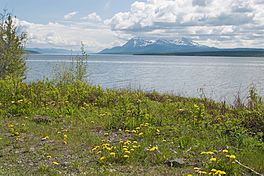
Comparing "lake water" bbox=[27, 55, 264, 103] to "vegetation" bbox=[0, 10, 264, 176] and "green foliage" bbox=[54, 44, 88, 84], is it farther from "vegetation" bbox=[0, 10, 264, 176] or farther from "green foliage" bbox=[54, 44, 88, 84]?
"vegetation" bbox=[0, 10, 264, 176]

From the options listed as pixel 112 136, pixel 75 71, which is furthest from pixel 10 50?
pixel 112 136

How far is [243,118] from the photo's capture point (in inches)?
399

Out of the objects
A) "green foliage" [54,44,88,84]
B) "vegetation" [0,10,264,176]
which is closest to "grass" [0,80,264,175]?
"vegetation" [0,10,264,176]

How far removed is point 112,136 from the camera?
9.13m

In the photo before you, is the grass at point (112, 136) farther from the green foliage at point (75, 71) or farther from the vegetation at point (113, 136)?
the green foliage at point (75, 71)

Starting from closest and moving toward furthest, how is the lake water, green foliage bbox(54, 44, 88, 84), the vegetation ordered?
the vegetation < green foliage bbox(54, 44, 88, 84) < the lake water

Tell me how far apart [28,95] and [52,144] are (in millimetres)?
5852

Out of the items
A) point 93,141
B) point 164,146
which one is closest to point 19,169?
point 93,141

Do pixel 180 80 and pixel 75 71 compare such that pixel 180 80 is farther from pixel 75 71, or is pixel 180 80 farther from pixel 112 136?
pixel 112 136

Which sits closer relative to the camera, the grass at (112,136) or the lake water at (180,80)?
the grass at (112,136)


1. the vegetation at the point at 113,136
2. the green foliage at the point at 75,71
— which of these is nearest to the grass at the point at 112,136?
the vegetation at the point at 113,136

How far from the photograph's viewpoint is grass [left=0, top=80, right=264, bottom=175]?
658 cm

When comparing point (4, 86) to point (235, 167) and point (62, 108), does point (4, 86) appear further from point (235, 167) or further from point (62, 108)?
point (235, 167)

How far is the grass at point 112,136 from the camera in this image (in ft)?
21.6
